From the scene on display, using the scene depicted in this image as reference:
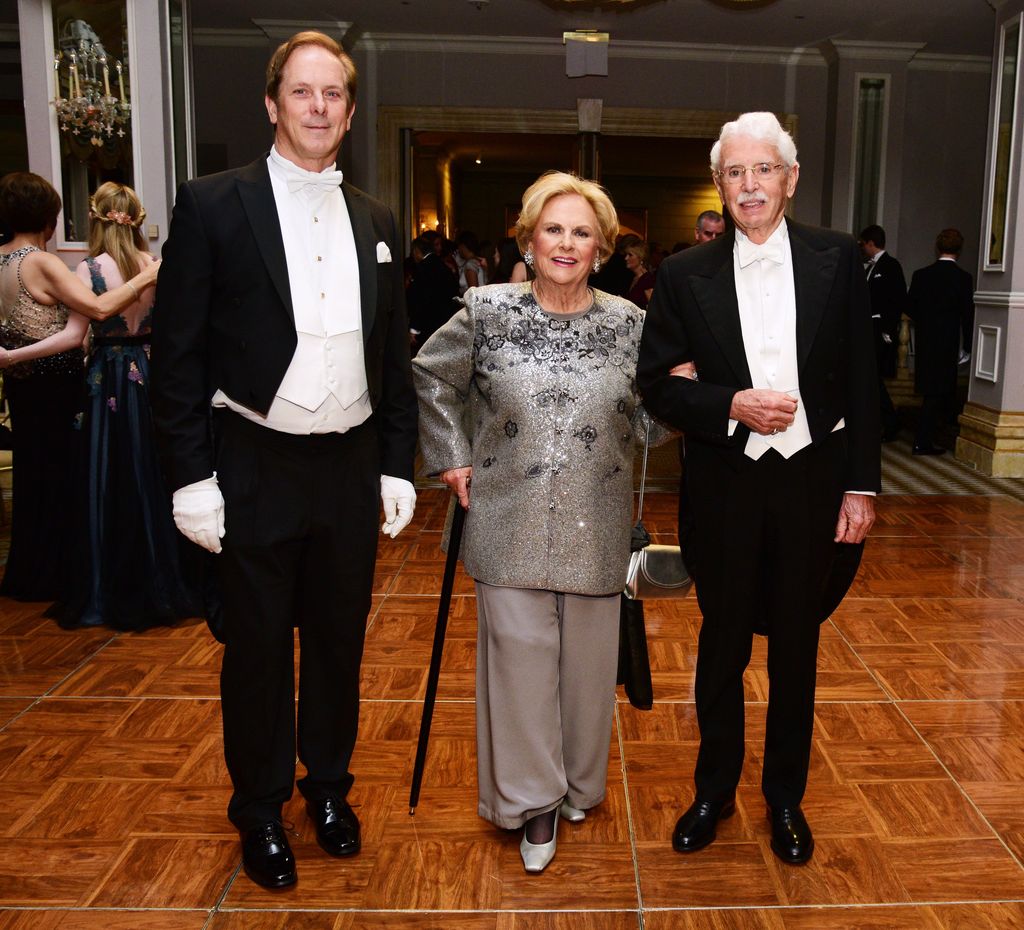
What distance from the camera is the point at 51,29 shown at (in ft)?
17.6

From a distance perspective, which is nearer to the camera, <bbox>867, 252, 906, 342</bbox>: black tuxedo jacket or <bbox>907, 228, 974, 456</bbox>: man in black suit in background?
<bbox>907, 228, 974, 456</bbox>: man in black suit in background

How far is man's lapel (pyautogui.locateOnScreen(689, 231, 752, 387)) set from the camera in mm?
2205

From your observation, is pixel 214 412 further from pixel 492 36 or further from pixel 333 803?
pixel 492 36

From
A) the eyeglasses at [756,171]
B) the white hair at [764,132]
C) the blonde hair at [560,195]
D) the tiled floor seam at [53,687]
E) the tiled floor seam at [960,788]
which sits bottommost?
the tiled floor seam at [960,788]

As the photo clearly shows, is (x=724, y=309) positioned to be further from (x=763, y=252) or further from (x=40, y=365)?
(x=40, y=365)

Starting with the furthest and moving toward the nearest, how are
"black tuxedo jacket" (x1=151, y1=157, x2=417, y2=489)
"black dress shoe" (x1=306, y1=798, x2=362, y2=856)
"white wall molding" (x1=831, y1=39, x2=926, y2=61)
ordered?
"white wall molding" (x1=831, y1=39, x2=926, y2=61), "black dress shoe" (x1=306, y1=798, x2=362, y2=856), "black tuxedo jacket" (x1=151, y1=157, x2=417, y2=489)

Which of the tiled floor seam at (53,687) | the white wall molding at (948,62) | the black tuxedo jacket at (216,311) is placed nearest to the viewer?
the black tuxedo jacket at (216,311)

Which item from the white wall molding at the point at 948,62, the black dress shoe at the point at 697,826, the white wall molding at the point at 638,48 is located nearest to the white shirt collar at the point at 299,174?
the black dress shoe at the point at 697,826

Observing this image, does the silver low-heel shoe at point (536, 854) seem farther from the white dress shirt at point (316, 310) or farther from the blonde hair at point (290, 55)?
the blonde hair at point (290, 55)

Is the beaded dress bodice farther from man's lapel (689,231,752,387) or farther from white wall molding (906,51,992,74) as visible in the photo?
white wall molding (906,51,992,74)

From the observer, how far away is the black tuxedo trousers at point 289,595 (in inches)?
84.0

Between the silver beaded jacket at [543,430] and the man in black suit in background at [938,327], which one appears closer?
the silver beaded jacket at [543,430]

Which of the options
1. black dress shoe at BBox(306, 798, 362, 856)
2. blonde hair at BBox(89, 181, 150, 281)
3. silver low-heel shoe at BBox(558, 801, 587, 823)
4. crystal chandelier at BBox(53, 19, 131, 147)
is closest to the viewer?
black dress shoe at BBox(306, 798, 362, 856)

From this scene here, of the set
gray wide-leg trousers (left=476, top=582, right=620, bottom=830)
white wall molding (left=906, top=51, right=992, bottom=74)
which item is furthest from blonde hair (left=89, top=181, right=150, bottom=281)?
white wall molding (left=906, top=51, right=992, bottom=74)
